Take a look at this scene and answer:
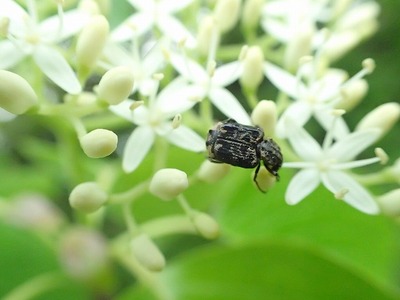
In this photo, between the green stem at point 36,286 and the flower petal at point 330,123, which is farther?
the green stem at point 36,286

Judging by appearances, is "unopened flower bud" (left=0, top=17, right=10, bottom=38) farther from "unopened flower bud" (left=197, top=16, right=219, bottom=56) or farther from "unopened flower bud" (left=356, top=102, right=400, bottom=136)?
"unopened flower bud" (left=356, top=102, right=400, bottom=136)

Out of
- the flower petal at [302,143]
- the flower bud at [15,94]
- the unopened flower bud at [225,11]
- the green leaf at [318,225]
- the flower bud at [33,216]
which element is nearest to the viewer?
the flower bud at [15,94]

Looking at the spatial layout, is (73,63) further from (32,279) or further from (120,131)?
(120,131)

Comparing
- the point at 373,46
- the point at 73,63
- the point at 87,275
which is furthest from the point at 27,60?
the point at 373,46

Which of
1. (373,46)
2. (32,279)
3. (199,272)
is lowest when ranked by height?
(199,272)

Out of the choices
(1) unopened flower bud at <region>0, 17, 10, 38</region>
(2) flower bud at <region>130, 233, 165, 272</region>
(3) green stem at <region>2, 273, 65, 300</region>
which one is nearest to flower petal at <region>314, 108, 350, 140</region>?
(2) flower bud at <region>130, 233, 165, 272</region>

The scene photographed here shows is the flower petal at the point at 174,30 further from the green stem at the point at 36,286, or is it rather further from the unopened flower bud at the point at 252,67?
the green stem at the point at 36,286

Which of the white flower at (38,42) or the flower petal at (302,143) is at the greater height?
the white flower at (38,42)

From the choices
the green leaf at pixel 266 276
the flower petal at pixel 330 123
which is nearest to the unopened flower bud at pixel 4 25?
the flower petal at pixel 330 123
